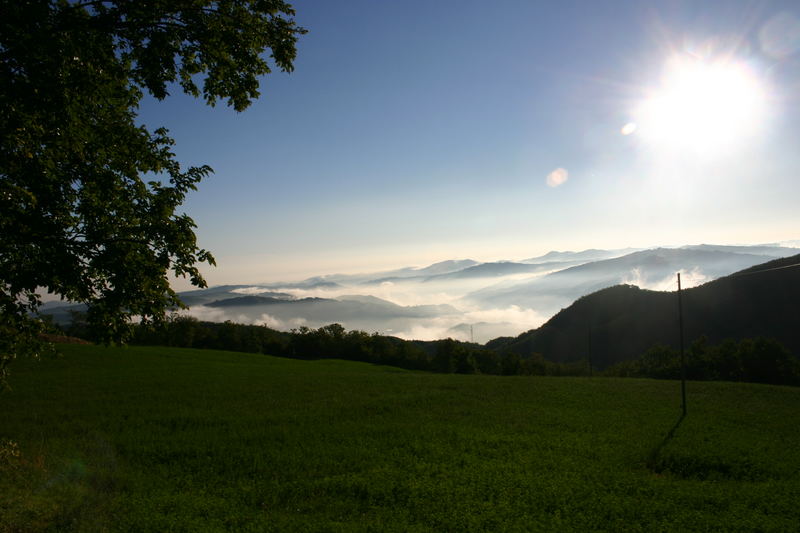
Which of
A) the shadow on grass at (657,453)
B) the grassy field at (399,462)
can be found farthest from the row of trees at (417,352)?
the shadow on grass at (657,453)

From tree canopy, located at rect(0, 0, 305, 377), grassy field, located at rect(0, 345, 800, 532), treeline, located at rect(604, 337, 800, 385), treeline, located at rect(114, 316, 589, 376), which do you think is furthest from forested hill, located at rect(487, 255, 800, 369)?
tree canopy, located at rect(0, 0, 305, 377)

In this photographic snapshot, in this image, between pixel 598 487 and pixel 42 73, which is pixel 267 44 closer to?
pixel 42 73

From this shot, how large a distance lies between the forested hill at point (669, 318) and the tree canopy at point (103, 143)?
Result: 104m

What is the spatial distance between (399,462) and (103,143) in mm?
12633

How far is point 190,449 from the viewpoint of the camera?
16.3m

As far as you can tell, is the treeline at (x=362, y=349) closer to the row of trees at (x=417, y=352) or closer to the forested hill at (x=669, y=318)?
the row of trees at (x=417, y=352)

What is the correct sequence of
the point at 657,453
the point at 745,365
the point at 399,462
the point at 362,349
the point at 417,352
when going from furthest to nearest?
the point at 417,352, the point at 362,349, the point at 745,365, the point at 657,453, the point at 399,462

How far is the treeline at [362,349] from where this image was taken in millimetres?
88688

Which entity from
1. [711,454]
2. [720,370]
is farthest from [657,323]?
[711,454]

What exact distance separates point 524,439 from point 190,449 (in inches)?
515

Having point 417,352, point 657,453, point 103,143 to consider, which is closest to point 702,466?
point 657,453

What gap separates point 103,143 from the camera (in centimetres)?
1012

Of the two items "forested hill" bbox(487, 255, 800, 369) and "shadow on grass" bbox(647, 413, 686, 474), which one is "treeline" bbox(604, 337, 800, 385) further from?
"shadow on grass" bbox(647, 413, 686, 474)

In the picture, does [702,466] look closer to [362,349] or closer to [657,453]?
[657,453]
